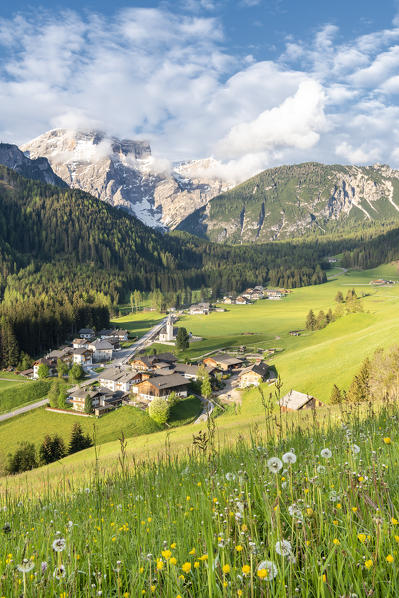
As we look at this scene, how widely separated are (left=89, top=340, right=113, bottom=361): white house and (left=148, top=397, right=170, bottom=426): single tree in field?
44596 mm

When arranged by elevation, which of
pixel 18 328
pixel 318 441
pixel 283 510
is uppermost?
pixel 283 510

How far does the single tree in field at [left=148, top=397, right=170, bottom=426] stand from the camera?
5534 centimetres

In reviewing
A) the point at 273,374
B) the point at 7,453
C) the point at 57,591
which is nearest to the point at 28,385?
the point at 7,453

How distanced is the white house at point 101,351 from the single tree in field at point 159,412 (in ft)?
146

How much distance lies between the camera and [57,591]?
2986 millimetres

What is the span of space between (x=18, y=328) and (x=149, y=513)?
3980 inches

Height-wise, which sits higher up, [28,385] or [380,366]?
[380,366]

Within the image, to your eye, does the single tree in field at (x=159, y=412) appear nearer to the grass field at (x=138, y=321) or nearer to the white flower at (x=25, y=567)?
the white flower at (x=25, y=567)

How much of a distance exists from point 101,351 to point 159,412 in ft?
155

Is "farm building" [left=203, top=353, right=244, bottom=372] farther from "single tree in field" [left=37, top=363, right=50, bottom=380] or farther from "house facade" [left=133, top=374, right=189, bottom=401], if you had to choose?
"single tree in field" [left=37, top=363, right=50, bottom=380]

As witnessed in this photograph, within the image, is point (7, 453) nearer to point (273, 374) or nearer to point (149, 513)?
point (273, 374)

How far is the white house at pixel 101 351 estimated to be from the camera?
319ft

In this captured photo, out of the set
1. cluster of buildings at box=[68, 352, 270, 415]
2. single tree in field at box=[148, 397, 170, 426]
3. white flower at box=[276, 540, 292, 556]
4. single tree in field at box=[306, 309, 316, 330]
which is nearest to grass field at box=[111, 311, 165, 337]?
cluster of buildings at box=[68, 352, 270, 415]

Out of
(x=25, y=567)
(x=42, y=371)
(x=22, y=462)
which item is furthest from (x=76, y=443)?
(x=25, y=567)
